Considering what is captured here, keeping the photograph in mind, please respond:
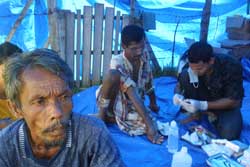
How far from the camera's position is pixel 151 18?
4.60 m

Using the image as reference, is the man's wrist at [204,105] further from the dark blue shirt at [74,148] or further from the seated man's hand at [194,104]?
the dark blue shirt at [74,148]

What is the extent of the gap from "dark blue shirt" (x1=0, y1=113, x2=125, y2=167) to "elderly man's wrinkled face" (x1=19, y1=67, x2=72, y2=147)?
0.10 m

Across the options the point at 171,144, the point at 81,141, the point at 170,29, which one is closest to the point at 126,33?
the point at 171,144

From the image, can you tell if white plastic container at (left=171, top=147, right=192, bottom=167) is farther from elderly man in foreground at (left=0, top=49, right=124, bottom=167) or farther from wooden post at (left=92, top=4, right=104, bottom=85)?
wooden post at (left=92, top=4, right=104, bottom=85)

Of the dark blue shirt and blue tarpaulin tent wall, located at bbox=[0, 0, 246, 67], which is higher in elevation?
blue tarpaulin tent wall, located at bbox=[0, 0, 246, 67]

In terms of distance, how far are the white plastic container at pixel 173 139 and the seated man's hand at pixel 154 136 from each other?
0.25 ft

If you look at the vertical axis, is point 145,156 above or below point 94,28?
below

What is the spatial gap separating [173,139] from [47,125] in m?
1.78

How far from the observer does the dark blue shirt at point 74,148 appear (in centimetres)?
126

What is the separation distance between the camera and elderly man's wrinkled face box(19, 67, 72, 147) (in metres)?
1.15

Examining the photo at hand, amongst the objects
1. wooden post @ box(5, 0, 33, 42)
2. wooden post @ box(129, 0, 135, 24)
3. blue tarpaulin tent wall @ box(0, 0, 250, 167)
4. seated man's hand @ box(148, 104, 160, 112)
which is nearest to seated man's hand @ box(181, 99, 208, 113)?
blue tarpaulin tent wall @ box(0, 0, 250, 167)

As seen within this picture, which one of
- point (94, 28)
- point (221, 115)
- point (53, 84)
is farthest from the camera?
point (94, 28)

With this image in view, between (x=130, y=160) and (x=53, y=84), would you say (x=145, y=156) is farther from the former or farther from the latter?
(x=53, y=84)

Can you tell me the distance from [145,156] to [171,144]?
232 mm
